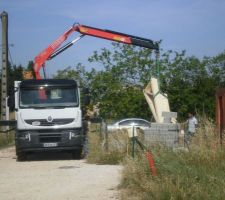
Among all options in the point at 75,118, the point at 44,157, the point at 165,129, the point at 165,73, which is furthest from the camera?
the point at 165,73

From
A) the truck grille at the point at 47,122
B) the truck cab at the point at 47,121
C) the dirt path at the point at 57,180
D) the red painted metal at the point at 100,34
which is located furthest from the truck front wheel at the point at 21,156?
the red painted metal at the point at 100,34

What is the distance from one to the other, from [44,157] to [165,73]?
17.6 metres

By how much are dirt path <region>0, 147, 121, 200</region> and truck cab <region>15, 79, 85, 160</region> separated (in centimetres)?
60

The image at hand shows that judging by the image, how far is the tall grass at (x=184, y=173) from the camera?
892 centimetres

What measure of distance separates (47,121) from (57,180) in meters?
5.74

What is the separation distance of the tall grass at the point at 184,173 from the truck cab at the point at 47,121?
6424 mm

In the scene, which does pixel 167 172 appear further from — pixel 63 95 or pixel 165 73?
pixel 165 73

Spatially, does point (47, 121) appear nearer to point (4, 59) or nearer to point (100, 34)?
point (100, 34)

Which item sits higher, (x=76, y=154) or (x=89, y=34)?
(x=89, y=34)

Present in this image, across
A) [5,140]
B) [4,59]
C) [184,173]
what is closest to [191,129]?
[184,173]

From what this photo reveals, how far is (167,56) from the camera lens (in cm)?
3891

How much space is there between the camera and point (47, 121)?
18.9 meters

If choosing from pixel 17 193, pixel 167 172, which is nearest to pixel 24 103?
pixel 17 193

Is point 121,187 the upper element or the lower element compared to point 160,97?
lower
